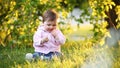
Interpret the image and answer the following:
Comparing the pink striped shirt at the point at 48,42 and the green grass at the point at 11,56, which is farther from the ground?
the pink striped shirt at the point at 48,42

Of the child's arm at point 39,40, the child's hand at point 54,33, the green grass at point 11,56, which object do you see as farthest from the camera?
the green grass at point 11,56

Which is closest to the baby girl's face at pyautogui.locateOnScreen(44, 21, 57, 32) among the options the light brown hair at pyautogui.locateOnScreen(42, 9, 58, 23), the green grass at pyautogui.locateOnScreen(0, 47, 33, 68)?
the light brown hair at pyautogui.locateOnScreen(42, 9, 58, 23)

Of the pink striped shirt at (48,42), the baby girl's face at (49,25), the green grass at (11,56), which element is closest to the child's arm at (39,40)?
the pink striped shirt at (48,42)

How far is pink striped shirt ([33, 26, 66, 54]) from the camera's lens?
19.9ft

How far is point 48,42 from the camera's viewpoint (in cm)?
615

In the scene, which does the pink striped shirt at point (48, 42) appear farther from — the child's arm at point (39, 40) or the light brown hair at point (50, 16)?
the light brown hair at point (50, 16)

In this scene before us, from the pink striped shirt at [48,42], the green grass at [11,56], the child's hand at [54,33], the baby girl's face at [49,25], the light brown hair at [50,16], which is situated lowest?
the green grass at [11,56]

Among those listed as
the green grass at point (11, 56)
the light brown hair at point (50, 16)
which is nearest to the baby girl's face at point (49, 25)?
the light brown hair at point (50, 16)

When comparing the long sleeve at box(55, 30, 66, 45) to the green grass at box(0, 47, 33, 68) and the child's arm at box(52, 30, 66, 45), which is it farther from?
the green grass at box(0, 47, 33, 68)

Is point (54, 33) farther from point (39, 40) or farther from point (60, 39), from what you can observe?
point (39, 40)

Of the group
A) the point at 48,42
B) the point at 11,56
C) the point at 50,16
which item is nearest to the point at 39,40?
the point at 48,42

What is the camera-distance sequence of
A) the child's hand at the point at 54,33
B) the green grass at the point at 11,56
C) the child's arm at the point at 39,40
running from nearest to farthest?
the child's arm at the point at 39,40
the child's hand at the point at 54,33
the green grass at the point at 11,56

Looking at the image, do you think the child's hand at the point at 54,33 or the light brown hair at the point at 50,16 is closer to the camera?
the light brown hair at the point at 50,16

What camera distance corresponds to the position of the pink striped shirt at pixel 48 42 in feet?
19.9
